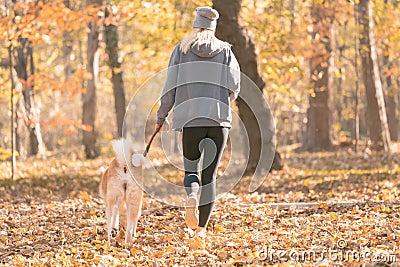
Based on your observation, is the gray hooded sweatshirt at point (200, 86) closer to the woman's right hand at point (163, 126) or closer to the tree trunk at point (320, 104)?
the woman's right hand at point (163, 126)

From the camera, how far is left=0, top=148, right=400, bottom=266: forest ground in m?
6.09

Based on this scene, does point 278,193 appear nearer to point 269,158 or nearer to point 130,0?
point 269,158

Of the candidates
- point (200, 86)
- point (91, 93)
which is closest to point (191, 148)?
point (200, 86)

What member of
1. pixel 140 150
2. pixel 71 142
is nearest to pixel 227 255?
pixel 140 150

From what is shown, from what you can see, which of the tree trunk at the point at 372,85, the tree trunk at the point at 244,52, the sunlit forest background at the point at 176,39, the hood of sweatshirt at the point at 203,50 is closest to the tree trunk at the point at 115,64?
the sunlit forest background at the point at 176,39

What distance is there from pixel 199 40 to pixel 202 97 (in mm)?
603

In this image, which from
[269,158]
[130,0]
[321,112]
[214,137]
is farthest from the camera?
[321,112]

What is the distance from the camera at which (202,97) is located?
6.95 metres

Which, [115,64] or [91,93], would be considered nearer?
[115,64]

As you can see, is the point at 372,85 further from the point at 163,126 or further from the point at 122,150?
the point at 122,150

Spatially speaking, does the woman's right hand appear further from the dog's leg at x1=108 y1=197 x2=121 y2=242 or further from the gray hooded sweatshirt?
the dog's leg at x1=108 y1=197 x2=121 y2=242

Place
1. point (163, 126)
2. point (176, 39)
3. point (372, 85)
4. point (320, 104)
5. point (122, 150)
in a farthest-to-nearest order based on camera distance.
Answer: point (320, 104) → point (372, 85) → point (176, 39) → point (163, 126) → point (122, 150)

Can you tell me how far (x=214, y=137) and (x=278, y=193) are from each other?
5.42 meters

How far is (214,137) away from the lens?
273 inches
